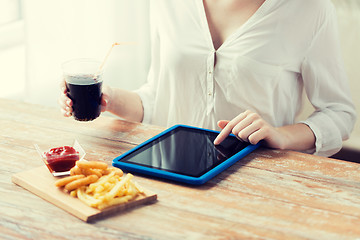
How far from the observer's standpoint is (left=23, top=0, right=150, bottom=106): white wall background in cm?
285

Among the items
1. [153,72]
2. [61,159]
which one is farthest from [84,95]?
[153,72]

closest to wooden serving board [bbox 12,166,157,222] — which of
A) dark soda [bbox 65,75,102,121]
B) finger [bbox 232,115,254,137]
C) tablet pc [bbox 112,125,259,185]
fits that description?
tablet pc [bbox 112,125,259,185]

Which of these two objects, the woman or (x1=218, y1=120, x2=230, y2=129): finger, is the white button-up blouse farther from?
(x1=218, y1=120, x2=230, y2=129): finger

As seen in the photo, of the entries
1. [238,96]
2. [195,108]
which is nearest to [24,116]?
[195,108]

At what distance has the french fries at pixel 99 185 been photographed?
107cm

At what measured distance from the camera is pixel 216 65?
1.75 metres

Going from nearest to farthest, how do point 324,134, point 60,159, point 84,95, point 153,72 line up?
1. point 60,159
2. point 84,95
3. point 324,134
4. point 153,72

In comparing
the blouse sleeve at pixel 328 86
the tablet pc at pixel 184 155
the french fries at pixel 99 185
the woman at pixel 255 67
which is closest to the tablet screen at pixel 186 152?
the tablet pc at pixel 184 155

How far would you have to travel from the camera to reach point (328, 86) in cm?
172

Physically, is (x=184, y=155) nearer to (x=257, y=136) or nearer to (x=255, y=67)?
(x=257, y=136)

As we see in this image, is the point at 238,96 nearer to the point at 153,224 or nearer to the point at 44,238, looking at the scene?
the point at 153,224

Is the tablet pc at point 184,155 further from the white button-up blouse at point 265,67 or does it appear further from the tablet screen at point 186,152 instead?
the white button-up blouse at point 265,67

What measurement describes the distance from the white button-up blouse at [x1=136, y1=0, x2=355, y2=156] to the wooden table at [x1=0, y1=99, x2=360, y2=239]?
0.36 meters

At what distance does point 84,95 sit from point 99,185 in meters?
0.41
